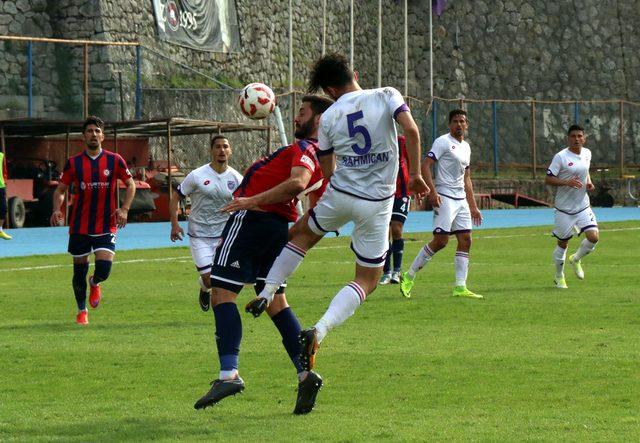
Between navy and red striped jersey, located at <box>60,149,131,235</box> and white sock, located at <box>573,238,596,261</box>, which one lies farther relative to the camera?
white sock, located at <box>573,238,596,261</box>

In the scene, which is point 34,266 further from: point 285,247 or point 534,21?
point 534,21

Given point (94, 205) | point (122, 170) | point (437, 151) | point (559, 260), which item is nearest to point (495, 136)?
point (559, 260)

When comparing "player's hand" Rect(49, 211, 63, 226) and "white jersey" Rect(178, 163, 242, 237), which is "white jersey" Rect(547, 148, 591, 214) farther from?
"player's hand" Rect(49, 211, 63, 226)

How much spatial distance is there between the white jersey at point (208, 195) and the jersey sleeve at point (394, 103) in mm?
5285

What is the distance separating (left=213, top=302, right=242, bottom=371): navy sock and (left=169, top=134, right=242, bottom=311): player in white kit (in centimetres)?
528

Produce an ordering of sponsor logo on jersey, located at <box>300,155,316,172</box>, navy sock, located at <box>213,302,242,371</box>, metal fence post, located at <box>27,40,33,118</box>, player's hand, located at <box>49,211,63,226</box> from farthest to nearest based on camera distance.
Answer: metal fence post, located at <box>27,40,33,118</box>
player's hand, located at <box>49,211,63,226</box>
sponsor logo on jersey, located at <box>300,155,316,172</box>
navy sock, located at <box>213,302,242,371</box>

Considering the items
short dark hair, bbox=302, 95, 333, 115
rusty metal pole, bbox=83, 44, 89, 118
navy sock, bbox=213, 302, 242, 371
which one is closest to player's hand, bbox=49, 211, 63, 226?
short dark hair, bbox=302, 95, 333, 115

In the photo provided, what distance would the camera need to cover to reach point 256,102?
14727 mm

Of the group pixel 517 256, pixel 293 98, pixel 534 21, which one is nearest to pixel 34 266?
pixel 517 256

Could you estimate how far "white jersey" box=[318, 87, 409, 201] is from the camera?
328 inches

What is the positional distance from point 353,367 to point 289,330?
4.21ft

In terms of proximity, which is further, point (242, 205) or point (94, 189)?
point (94, 189)

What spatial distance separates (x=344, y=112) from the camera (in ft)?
27.3

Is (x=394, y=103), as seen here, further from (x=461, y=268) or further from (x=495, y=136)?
(x=495, y=136)
